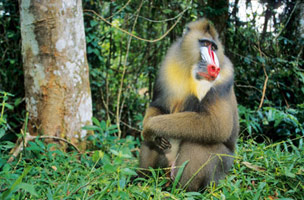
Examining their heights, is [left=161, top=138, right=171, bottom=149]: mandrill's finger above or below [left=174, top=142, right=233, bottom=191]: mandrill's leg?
above

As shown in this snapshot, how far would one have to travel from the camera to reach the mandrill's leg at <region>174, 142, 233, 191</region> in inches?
101

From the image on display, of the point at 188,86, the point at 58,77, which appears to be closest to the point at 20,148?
the point at 58,77

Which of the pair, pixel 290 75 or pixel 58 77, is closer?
pixel 58 77

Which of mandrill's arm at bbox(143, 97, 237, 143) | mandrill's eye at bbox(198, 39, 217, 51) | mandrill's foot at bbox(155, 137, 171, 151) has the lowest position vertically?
mandrill's foot at bbox(155, 137, 171, 151)

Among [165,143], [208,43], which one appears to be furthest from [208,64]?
[165,143]

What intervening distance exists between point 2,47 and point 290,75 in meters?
4.98

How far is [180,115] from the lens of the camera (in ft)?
8.63

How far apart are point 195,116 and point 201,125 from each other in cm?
10

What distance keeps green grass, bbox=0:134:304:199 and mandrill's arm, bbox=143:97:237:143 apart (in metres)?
0.41

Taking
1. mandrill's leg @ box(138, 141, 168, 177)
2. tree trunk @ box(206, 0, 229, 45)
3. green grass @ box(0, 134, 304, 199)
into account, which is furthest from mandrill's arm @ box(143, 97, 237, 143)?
tree trunk @ box(206, 0, 229, 45)

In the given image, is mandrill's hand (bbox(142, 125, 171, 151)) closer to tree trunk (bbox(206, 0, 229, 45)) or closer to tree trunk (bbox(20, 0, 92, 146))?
tree trunk (bbox(20, 0, 92, 146))

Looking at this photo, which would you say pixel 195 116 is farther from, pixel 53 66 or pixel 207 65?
pixel 53 66

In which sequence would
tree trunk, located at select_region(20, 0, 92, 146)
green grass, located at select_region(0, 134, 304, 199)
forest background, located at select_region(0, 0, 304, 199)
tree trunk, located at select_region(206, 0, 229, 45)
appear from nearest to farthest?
1. green grass, located at select_region(0, 134, 304, 199)
2. tree trunk, located at select_region(20, 0, 92, 146)
3. forest background, located at select_region(0, 0, 304, 199)
4. tree trunk, located at select_region(206, 0, 229, 45)

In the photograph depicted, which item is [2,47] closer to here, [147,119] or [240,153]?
[147,119]
